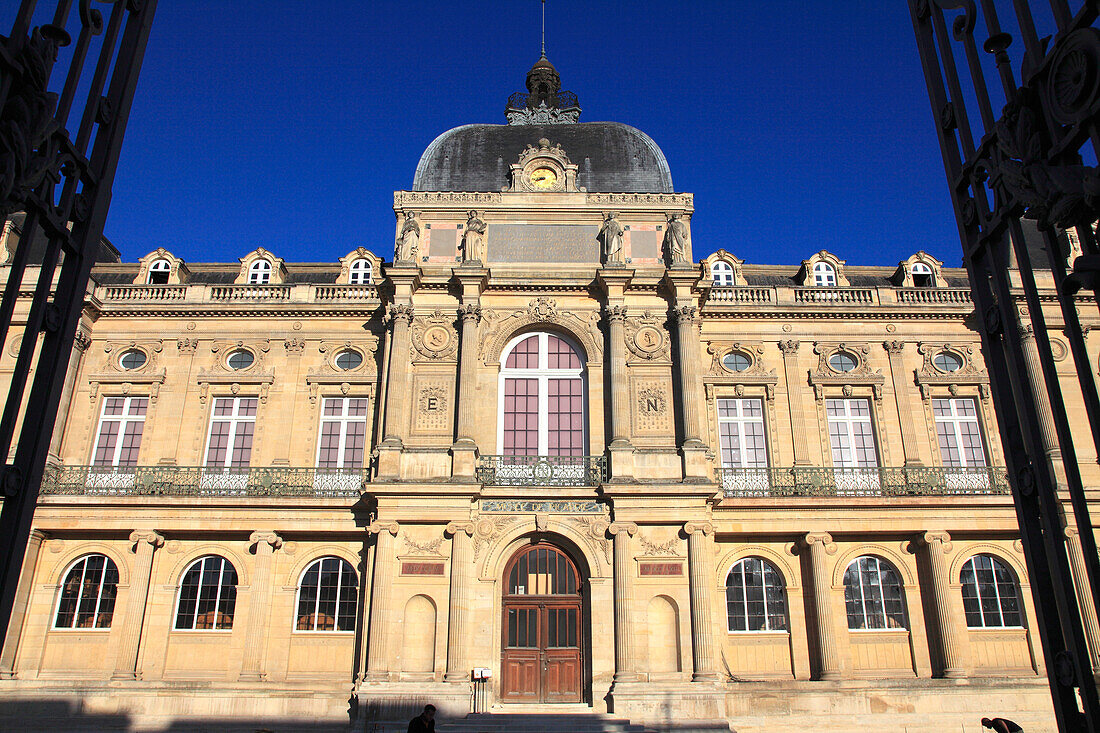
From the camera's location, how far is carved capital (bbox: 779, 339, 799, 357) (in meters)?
25.4

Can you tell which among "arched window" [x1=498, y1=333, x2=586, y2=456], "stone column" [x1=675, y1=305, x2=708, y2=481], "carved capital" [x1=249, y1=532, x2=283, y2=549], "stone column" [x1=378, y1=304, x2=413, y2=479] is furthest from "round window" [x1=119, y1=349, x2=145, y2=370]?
"stone column" [x1=675, y1=305, x2=708, y2=481]

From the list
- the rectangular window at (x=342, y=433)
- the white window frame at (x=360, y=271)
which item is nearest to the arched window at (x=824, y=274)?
the white window frame at (x=360, y=271)

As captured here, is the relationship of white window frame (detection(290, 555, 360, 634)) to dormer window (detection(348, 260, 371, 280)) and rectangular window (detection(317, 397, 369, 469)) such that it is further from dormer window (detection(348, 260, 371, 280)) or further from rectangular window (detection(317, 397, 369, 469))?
dormer window (detection(348, 260, 371, 280))

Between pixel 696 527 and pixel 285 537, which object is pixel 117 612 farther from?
pixel 696 527

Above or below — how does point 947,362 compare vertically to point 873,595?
above

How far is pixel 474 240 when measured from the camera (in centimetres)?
2391

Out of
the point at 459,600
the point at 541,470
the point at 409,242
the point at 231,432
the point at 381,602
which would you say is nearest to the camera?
the point at 459,600

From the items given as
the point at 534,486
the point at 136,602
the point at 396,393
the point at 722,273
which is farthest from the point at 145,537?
the point at 722,273

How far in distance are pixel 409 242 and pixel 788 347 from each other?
12007mm

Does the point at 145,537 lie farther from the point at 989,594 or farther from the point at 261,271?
the point at 989,594

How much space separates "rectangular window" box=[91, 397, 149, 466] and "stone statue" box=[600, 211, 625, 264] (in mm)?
14573

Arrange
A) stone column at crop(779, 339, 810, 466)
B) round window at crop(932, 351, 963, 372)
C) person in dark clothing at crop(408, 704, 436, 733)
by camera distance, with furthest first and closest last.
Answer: round window at crop(932, 351, 963, 372) → stone column at crop(779, 339, 810, 466) → person in dark clothing at crop(408, 704, 436, 733)

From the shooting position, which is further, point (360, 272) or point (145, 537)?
point (360, 272)

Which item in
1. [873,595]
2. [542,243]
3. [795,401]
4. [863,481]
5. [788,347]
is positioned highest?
[542,243]
